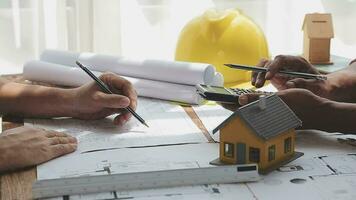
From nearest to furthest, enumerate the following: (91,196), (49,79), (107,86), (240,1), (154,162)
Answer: (91,196)
(154,162)
(107,86)
(49,79)
(240,1)

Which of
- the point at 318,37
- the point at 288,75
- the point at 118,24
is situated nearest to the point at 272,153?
the point at 288,75

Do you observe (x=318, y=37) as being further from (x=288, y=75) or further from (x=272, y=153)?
(x=272, y=153)

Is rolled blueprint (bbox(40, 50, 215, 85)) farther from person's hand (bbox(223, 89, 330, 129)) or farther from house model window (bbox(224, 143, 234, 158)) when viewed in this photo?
house model window (bbox(224, 143, 234, 158))

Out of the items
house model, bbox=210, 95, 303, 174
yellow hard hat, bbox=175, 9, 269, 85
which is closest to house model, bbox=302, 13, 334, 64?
yellow hard hat, bbox=175, 9, 269, 85

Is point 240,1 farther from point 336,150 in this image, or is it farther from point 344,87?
point 336,150

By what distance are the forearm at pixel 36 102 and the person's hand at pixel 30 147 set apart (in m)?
0.16

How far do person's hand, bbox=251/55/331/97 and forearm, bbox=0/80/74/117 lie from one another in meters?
0.36

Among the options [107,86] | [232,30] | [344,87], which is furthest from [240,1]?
[107,86]

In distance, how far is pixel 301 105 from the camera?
837 millimetres

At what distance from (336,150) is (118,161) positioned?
309 mm

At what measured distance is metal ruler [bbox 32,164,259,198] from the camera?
0.64 meters

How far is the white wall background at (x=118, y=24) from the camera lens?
4.61ft

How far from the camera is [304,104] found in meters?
0.84

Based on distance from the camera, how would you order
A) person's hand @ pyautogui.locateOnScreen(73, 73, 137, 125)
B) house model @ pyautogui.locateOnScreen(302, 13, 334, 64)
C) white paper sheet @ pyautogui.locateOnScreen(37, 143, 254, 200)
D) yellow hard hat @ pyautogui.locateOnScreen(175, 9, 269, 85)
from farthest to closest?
1. house model @ pyautogui.locateOnScreen(302, 13, 334, 64)
2. yellow hard hat @ pyautogui.locateOnScreen(175, 9, 269, 85)
3. person's hand @ pyautogui.locateOnScreen(73, 73, 137, 125)
4. white paper sheet @ pyautogui.locateOnScreen(37, 143, 254, 200)
